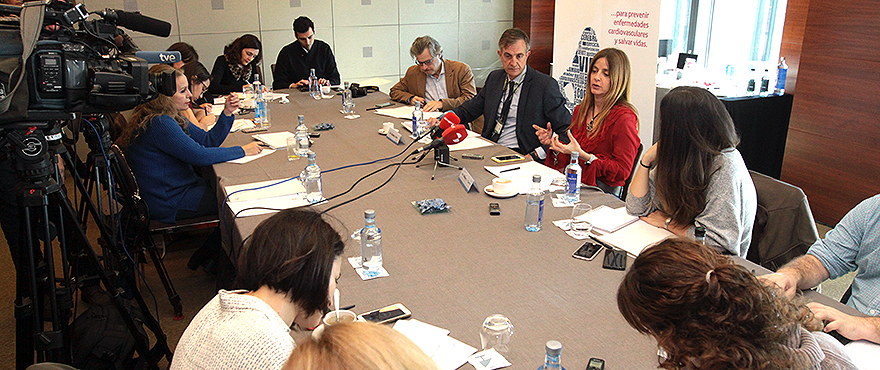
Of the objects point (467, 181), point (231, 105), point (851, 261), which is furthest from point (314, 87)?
point (851, 261)

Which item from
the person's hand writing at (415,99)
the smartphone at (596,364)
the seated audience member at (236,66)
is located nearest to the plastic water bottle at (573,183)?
the smartphone at (596,364)

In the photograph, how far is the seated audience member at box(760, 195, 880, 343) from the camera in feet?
5.63

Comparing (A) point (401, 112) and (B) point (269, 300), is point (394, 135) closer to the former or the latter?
(A) point (401, 112)

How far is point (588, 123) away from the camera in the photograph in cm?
316

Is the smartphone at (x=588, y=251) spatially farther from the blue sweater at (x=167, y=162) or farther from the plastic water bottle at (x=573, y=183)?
the blue sweater at (x=167, y=162)

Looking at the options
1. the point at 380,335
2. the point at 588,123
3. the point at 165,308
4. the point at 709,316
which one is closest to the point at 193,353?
the point at 380,335

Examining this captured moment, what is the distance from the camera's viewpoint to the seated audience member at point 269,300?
3.82ft

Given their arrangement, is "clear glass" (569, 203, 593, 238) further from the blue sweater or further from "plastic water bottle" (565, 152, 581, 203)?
the blue sweater

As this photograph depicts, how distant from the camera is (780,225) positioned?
202cm

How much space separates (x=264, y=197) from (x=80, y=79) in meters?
0.86

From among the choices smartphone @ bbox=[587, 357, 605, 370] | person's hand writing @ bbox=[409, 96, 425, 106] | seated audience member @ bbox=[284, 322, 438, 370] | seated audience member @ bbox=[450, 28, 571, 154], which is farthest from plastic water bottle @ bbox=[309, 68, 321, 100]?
seated audience member @ bbox=[284, 322, 438, 370]

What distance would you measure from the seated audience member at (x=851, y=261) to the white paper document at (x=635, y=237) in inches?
14.5

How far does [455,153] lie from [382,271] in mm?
1450

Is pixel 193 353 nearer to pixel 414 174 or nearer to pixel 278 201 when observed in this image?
pixel 278 201
